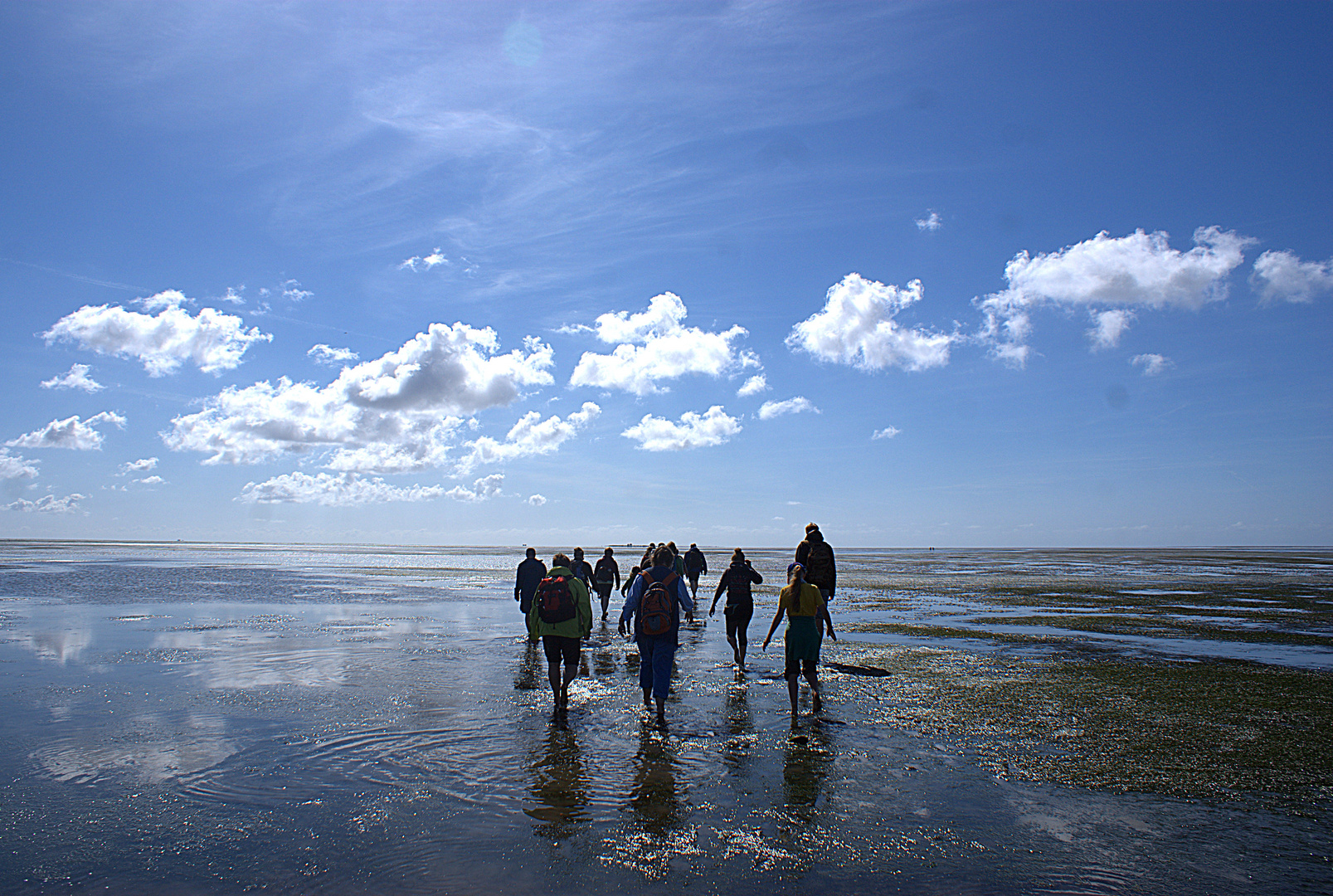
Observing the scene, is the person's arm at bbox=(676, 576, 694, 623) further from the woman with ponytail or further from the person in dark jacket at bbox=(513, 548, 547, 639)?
the person in dark jacket at bbox=(513, 548, 547, 639)

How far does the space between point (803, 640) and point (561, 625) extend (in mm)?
3234

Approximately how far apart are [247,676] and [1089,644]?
1771 centimetres

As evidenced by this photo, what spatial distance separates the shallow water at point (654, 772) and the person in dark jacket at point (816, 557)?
5.93ft

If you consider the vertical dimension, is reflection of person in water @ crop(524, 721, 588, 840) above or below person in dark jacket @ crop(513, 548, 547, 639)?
below

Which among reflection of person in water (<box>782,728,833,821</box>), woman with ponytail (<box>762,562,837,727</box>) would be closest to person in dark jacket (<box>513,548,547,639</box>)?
woman with ponytail (<box>762,562,837,727</box>)

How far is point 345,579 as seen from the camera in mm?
43250

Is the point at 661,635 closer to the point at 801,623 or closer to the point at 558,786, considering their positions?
the point at 801,623

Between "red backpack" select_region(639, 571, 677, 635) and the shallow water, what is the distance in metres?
1.23

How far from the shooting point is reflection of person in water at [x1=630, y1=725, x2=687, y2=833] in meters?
6.16

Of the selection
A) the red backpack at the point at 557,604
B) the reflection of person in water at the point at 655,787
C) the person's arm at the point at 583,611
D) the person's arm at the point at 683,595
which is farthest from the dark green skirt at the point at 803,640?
the red backpack at the point at 557,604

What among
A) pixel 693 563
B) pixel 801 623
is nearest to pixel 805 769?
pixel 801 623

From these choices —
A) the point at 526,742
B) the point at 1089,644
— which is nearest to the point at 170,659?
the point at 526,742

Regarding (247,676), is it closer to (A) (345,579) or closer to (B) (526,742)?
(B) (526,742)

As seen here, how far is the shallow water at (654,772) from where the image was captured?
5309 mm
